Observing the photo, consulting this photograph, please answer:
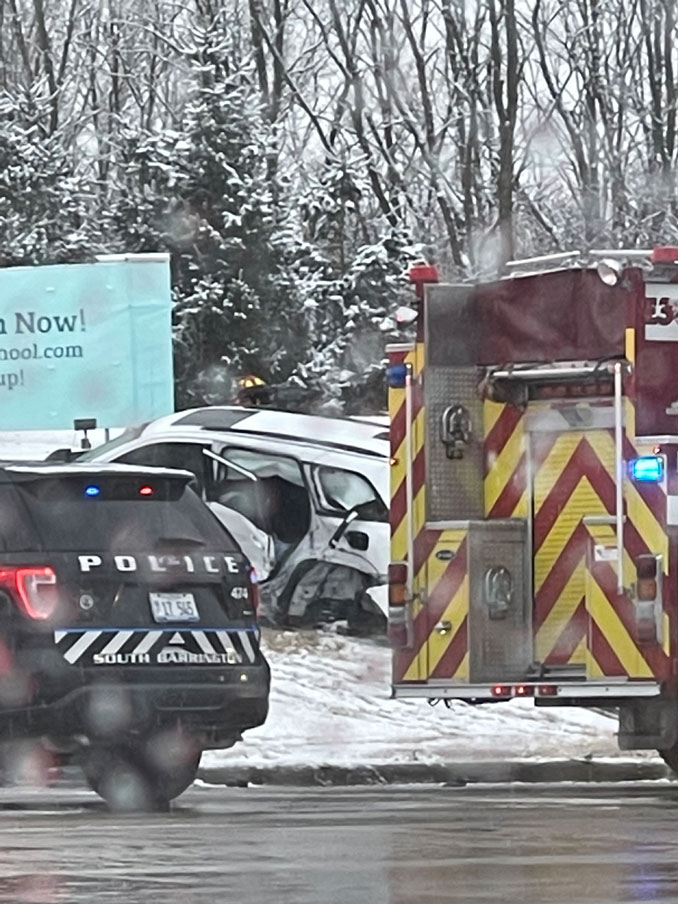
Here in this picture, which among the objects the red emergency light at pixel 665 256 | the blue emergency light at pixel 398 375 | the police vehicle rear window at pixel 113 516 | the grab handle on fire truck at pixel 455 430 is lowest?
the police vehicle rear window at pixel 113 516

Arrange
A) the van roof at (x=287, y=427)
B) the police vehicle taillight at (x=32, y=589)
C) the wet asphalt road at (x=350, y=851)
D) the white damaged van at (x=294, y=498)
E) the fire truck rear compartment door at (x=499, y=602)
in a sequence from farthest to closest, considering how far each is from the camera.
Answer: the van roof at (x=287, y=427) < the white damaged van at (x=294, y=498) < the fire truck rear compartment door at (x=499, y=602) < the police vehicle taillight at (x=32, y=589) < the wet asphalt road at (x=350, y=851)

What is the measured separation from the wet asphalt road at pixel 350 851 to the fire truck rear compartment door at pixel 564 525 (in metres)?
1.02

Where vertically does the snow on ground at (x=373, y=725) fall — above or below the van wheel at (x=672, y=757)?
below

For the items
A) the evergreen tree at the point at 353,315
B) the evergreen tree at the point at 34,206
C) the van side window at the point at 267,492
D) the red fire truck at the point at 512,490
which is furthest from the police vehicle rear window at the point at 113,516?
the evergreen tree at the point at 34,206

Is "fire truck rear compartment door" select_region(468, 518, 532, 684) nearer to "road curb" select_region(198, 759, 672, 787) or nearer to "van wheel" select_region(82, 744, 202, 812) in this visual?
"road curb" select_region(198, 759, 672, 787)

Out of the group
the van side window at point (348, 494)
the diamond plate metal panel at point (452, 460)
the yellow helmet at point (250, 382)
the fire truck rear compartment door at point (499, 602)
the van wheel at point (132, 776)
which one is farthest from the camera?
the yellow helmet at point (250, 382)

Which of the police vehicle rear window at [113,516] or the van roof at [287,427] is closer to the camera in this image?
the police vehicle rear window at [113,516]

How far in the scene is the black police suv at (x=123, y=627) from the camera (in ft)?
35.3

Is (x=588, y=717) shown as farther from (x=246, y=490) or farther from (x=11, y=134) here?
(x=11, y=134)

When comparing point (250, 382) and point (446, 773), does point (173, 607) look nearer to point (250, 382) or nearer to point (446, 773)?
point (446, 773)

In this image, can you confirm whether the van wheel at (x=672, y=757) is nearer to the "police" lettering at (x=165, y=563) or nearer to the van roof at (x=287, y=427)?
the "police" lettering at (x=165, y=563)

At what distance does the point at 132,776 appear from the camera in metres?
11.3

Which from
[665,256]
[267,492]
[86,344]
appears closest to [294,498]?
[267,492]

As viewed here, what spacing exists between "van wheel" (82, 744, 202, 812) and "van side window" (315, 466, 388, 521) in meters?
6.78
